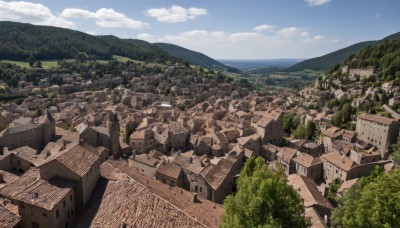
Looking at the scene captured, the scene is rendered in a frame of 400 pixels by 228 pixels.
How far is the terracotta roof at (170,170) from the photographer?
4238 cm

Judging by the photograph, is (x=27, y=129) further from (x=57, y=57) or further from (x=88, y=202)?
(x=57, y=57)

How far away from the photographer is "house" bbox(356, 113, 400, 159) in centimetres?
6481

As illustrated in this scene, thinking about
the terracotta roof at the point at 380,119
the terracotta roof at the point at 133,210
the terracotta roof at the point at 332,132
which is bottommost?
the terracotta roof at the point at 332,132

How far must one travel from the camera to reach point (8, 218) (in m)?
19.4

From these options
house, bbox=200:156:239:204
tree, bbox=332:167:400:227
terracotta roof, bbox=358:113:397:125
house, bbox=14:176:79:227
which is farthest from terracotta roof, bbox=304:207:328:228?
terracotta roof, bbox=358:113:397:125

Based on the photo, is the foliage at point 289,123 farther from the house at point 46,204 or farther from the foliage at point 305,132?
the house at point 46,204

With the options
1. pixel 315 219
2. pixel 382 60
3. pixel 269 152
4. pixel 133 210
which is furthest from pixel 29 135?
pixel 382 60

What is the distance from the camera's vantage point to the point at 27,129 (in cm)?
5700

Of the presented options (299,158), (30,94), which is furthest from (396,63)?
(30,94)

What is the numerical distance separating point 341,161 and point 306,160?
18.6ft

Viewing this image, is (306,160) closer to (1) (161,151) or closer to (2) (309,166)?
(2) (309,166)

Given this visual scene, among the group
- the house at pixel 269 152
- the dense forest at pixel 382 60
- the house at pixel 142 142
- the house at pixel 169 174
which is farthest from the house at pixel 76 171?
the dense forest at pixel 382 60

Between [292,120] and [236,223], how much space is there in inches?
2733

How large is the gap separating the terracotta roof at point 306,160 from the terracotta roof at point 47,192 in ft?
137
